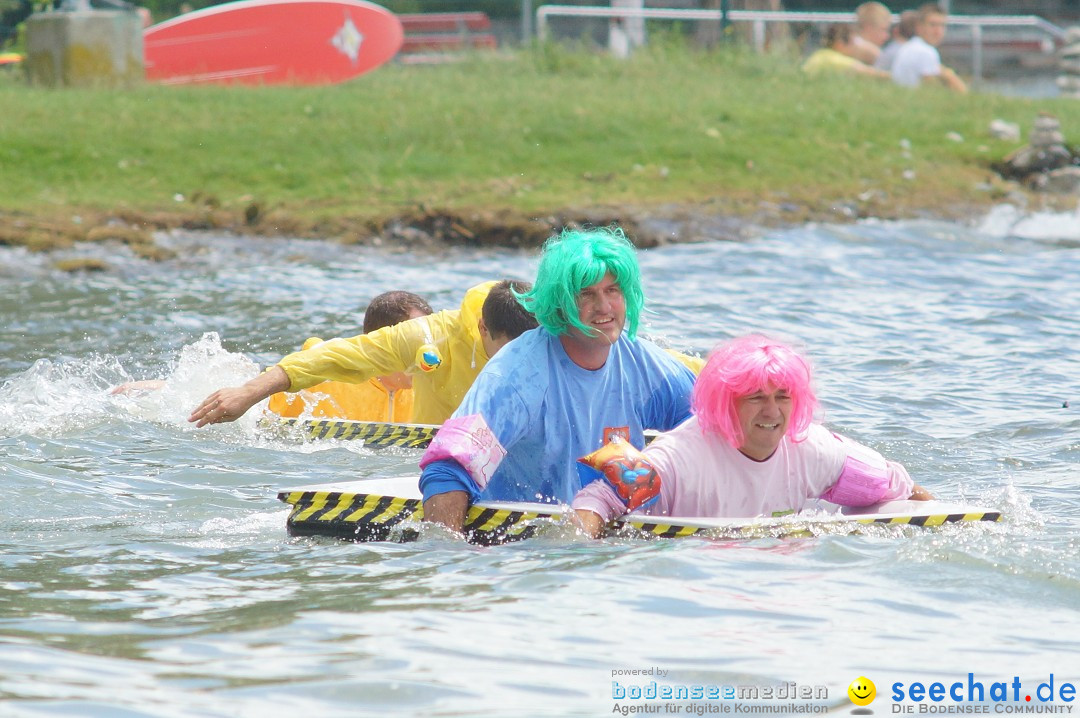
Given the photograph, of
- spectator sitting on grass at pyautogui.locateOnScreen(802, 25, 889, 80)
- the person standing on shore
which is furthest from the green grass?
spectator sitting on grass at pyautogui.locateOnScreen(802, 25, 889, 80)

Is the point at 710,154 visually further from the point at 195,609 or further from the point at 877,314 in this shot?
the point at 195,609

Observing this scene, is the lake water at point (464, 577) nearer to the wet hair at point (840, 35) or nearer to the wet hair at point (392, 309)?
the wet hair at point (392, 309)

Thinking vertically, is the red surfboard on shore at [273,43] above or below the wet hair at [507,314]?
above

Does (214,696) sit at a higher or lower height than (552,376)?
lower

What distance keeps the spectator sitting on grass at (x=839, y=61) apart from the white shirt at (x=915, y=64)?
0.70ft

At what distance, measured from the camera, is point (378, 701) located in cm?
433

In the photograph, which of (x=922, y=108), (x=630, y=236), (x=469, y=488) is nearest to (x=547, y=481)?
(x=469, y=488)

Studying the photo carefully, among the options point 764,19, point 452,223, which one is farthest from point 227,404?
point 764,19

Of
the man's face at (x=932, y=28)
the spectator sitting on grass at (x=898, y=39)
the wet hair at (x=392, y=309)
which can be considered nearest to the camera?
the wet hair at (x=392, y=309)

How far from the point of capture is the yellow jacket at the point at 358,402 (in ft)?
29.9

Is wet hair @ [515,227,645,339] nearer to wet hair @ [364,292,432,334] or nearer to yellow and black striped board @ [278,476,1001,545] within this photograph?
yellow and black striped board @ [278,476,1001,545]

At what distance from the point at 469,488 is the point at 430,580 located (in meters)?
0.46

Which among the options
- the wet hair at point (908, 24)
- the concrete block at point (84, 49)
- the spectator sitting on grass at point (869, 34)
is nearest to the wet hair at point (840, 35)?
the spectator sitting on grass at point (869, 34)

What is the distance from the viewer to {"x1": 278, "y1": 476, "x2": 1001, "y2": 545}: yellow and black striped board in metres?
5.69
